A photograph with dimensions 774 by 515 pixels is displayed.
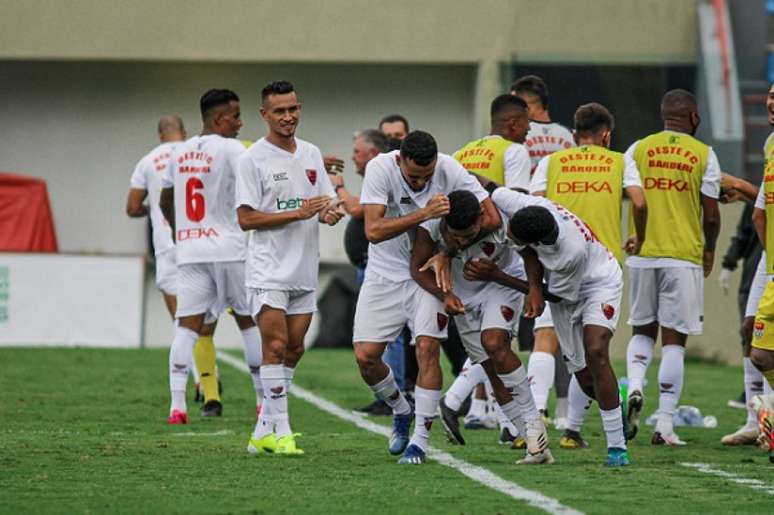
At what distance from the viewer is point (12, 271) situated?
2103 cm

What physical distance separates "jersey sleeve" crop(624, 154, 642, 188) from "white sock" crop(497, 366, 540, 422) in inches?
66.6

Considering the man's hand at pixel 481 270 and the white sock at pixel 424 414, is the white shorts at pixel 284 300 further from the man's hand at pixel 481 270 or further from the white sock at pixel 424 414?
the man's hand at pixel 481 270

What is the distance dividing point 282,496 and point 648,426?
197 inches

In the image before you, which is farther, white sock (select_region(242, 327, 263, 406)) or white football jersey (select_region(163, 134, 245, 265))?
white sock (select_region(242, 327, 263, 406))

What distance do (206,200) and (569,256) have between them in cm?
387

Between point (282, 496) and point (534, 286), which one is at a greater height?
point (534, 286)

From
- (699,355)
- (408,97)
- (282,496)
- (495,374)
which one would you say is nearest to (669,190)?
(495,374)

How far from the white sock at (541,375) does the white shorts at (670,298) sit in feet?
2.38

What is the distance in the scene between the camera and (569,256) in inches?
351

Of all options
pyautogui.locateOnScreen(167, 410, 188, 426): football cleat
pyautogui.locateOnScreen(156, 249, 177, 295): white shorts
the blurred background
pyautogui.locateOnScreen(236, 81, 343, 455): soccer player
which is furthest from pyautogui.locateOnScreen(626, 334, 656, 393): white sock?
the blurred background

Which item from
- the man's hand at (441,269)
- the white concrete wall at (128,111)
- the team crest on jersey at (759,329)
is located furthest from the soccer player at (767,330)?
the white concrete wall at (128,111)

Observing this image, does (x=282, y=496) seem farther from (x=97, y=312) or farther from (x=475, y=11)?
(x=475, y=11)

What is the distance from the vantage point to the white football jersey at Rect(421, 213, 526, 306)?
9148 mm

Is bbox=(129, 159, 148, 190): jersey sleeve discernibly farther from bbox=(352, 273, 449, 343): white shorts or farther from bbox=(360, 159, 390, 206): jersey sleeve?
bbox=(360, 159, 390, 206): jersey sleeve
